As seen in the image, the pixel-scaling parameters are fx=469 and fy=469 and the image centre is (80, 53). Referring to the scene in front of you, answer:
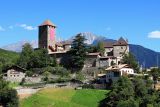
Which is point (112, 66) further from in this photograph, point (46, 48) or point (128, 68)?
point (46, 48)

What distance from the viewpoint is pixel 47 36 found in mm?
110875

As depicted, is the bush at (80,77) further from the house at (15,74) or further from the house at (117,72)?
the house at (15,74)

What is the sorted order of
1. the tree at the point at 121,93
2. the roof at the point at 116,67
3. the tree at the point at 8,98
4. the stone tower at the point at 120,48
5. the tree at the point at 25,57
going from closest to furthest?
the tree at the point at 8,98 < the tree at the point at 121,93 < the roof at the point at 116,67 < the tree at the point at 25,57 < the stone tower at the point at 120,48

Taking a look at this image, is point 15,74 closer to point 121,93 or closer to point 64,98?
point 64,98

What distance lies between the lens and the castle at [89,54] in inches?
3979

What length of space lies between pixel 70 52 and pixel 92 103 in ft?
69.1

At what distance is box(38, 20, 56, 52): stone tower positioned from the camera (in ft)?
362

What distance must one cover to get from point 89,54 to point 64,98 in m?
19.4

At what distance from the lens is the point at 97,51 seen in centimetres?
10544

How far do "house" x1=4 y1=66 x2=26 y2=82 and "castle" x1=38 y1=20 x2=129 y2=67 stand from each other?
11516mm

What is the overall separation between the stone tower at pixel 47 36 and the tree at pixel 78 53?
10.4m

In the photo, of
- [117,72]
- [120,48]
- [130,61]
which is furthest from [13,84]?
[120,48]

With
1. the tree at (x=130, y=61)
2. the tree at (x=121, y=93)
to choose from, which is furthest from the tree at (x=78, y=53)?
the tree at (x=121, y=93)

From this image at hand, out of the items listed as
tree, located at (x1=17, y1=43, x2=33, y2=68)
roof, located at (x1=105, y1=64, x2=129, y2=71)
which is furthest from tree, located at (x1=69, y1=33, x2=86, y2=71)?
tree, located at (x1=17, y1=43, x2=33, y2=68)
